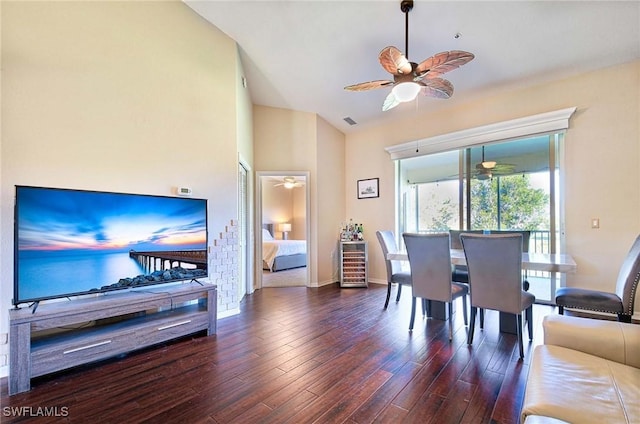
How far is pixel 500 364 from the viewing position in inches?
90.3

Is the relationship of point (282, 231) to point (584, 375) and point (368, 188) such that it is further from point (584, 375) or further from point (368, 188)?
point (584, 375)

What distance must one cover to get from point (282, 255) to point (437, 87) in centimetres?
490

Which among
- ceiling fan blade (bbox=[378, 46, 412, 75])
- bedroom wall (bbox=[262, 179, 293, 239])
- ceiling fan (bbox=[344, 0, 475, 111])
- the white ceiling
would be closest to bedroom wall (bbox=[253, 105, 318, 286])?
the white ceiling

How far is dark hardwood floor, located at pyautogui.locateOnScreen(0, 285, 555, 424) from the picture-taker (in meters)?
1.72

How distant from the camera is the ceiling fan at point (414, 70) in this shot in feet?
7.85

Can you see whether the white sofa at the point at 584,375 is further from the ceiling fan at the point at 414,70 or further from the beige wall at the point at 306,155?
the beige wall at the point at 306,155

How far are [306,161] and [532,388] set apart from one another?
175 inches

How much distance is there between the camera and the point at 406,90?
8.79 ft

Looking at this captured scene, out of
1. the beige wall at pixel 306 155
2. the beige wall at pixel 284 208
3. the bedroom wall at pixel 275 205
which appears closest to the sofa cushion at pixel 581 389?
the beige wall at pixel 306 155

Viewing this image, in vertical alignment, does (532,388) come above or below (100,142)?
below

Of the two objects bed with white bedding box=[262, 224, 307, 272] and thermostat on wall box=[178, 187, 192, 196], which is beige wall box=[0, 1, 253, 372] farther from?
bed with white bedding box=[262, 224, 307, 272]

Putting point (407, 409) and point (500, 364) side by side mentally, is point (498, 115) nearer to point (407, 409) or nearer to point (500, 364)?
point (500, 364)

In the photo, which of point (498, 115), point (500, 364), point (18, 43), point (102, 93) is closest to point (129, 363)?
point (102, 93)

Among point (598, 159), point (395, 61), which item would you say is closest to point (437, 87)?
point (395, 61)
